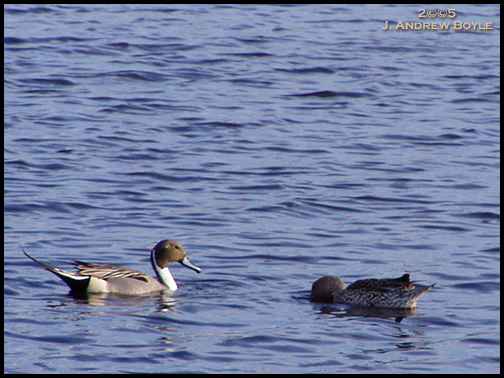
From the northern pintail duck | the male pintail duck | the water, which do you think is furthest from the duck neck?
the male pintail duck

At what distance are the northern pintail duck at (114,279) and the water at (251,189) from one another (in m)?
0.17

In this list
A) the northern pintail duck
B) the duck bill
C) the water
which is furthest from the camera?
the duck bill

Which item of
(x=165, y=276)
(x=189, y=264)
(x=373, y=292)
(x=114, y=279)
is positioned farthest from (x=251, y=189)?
(x=373, y=292)

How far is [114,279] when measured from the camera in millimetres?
10617

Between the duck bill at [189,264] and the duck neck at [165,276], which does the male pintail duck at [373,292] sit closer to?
the duck bill at [189,264]

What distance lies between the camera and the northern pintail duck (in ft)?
34.7

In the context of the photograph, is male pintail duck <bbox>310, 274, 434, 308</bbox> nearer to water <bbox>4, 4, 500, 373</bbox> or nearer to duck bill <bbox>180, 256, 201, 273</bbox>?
water <bbox>4, 4, 500, 373</bbox>

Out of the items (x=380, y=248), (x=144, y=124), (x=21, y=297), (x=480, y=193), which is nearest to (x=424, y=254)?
(x=380, y=248)

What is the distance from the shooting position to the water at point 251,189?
29.3ft

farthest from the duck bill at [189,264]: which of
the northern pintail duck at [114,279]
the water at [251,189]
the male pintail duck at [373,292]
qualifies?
the male pintail duck at [373,292]

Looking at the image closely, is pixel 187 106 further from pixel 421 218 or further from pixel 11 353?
pixel 11 353

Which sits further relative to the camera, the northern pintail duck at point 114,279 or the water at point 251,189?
the northern pintail duck at point 114,279

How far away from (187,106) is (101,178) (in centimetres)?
548

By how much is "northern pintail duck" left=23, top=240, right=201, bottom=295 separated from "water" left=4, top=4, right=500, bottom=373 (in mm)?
167
